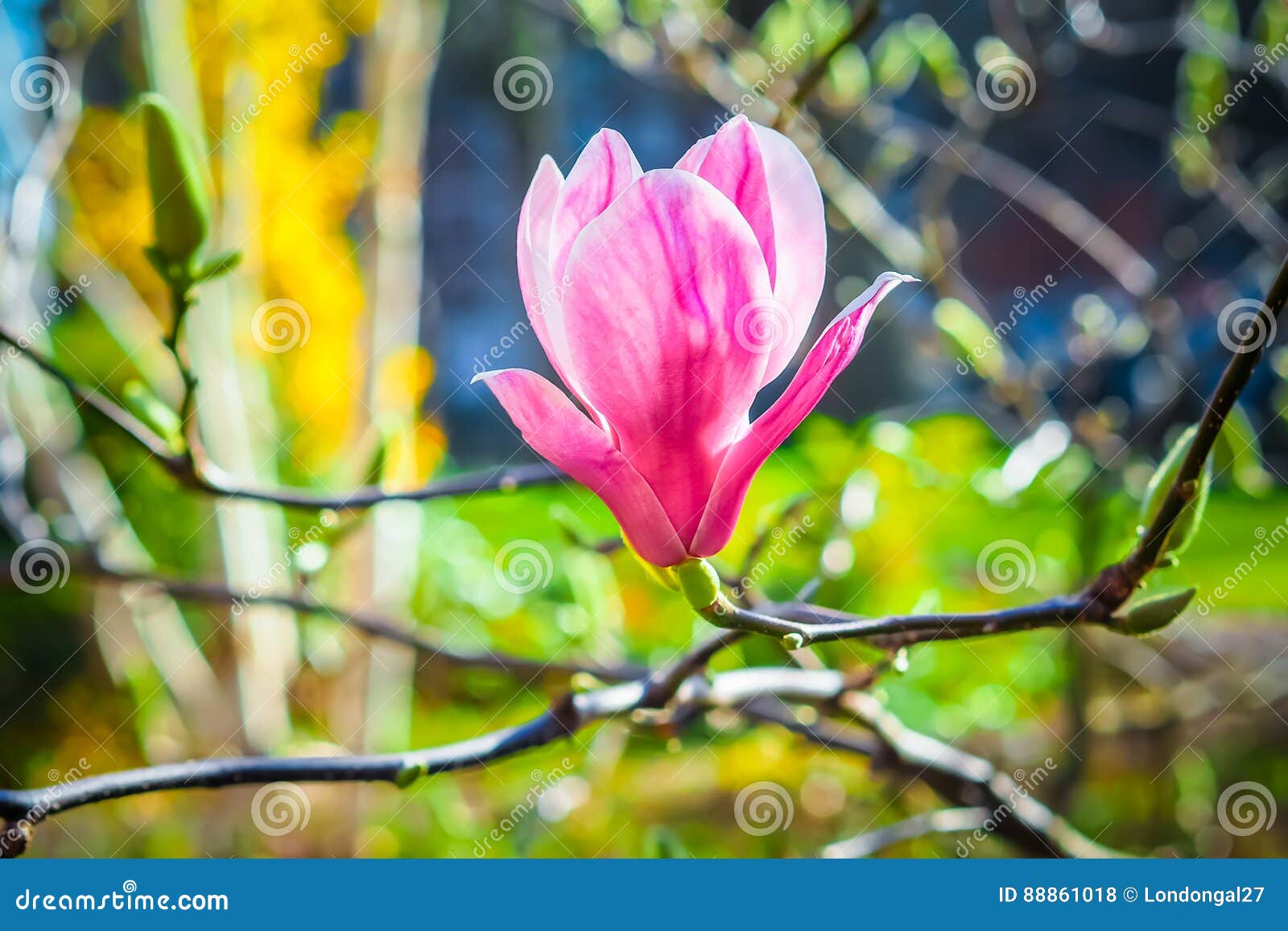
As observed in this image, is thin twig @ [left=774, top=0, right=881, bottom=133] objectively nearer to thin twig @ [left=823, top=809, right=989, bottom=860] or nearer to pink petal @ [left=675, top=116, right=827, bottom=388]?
pink petal @ [left=675, top=116, right=827, bottom=388]

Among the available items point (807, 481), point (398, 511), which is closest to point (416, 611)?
point (398, 511)

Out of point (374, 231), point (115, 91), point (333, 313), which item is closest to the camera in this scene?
point (374, 231)

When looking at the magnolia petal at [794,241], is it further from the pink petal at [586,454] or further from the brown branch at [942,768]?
the brown branch at [942,768]

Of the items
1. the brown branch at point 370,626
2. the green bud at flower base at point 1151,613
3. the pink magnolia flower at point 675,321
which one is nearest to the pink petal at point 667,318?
the pink magnolia flower at point 675,321

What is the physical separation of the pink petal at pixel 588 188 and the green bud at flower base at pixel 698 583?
0.29 ft

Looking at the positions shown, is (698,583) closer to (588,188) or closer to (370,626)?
(588,188)

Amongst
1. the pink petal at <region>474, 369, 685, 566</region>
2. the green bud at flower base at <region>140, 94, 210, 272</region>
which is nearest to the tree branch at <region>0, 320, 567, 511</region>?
the green bud at flower base at <region>140, 94, 210, 272</region>

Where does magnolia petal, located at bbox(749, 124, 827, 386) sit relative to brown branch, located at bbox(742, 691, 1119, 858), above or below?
above

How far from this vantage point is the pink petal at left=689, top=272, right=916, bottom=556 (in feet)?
0.89

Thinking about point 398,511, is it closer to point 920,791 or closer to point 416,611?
point 416,611

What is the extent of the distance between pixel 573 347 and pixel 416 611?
4.32 ft

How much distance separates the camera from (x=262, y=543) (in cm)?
139

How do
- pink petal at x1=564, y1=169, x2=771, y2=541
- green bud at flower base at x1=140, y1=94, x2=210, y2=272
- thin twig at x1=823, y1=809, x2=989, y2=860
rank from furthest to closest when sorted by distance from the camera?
thin twig at x1=823, y1=809, x2=989, y2=860 → green bud at flower base at x1=140, y1=94, x2=210, y2=272 → pink petal at x1=564, y1=169, x2=771, y2=541

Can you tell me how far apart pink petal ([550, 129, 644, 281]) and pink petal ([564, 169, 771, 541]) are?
0.03 meters
